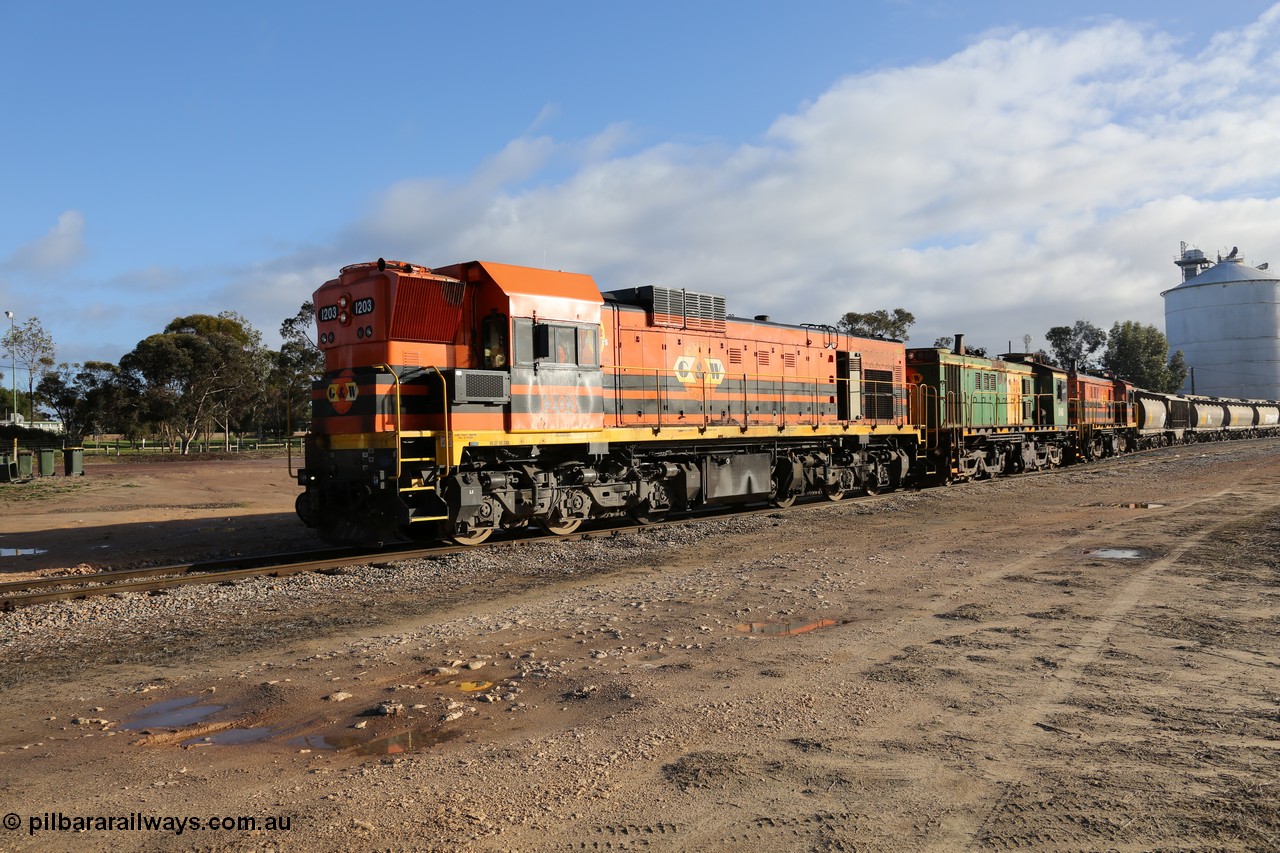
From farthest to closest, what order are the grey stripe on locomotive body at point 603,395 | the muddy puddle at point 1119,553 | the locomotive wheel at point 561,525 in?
the locomotive wheel at point 561,525 < the grey stripe on locomotive body at point 603,395 < the muddy puddle at point 1119,553

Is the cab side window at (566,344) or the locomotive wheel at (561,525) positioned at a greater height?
the cab side window at (566,344)

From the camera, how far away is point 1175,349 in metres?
111

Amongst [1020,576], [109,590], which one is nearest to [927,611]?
[1020,576]

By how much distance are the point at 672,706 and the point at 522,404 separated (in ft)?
26.5

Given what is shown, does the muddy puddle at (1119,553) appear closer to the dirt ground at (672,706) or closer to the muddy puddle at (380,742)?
the dirt ground at (672,706)

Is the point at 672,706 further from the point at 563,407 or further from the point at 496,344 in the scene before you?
the point at 563,407

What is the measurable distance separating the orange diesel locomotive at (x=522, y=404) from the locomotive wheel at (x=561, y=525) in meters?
0.04

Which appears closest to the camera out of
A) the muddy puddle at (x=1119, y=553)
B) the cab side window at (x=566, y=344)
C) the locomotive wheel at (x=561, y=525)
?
the muddy puddle at (x=1119, y=553)

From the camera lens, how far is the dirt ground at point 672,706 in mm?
3994

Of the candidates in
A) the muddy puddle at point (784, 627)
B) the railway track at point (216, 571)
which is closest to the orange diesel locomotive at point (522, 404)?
the railway track at point (216, 571)

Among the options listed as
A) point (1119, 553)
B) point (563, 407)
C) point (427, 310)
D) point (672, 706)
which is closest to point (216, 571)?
point (427, 310)

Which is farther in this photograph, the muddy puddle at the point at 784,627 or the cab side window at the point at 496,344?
the cab side window at the point at 496,344

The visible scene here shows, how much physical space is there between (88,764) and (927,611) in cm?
687

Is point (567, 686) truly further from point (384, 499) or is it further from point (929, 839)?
point (384, 499)
